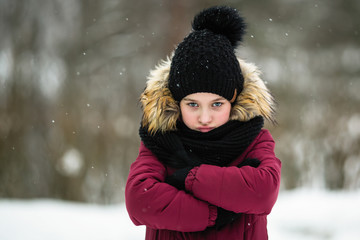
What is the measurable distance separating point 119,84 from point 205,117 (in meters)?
3.32

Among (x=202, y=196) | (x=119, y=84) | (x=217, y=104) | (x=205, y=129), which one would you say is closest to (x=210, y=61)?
(x=217, y=104)

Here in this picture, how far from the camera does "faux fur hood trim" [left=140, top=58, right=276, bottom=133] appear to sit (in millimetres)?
1476

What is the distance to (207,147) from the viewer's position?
1399mm

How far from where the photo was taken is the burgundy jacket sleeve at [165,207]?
4.00 ft

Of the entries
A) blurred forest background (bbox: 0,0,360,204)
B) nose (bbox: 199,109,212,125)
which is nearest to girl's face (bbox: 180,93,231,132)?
nose (bbox: 199,109,212,125)

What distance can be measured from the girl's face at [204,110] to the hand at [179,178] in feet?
0.78

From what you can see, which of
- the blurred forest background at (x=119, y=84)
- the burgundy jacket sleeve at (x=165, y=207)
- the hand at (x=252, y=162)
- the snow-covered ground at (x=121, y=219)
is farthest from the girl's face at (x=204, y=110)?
the blurred forest background at (x=119, y=84)

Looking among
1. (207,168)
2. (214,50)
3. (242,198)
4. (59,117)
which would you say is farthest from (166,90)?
(59,117)

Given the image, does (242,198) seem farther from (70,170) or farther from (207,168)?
(70,170)

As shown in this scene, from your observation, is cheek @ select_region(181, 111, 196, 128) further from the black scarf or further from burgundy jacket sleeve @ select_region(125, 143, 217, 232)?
burgundy jacket sleeve @ select_region(125, 143, 217, 232)

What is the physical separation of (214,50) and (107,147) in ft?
11.5

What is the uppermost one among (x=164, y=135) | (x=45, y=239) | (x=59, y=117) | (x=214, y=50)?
(x=59, y=117)

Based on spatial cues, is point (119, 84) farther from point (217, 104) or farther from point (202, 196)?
point (202, 196)

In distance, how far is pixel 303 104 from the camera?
4.54 meters
